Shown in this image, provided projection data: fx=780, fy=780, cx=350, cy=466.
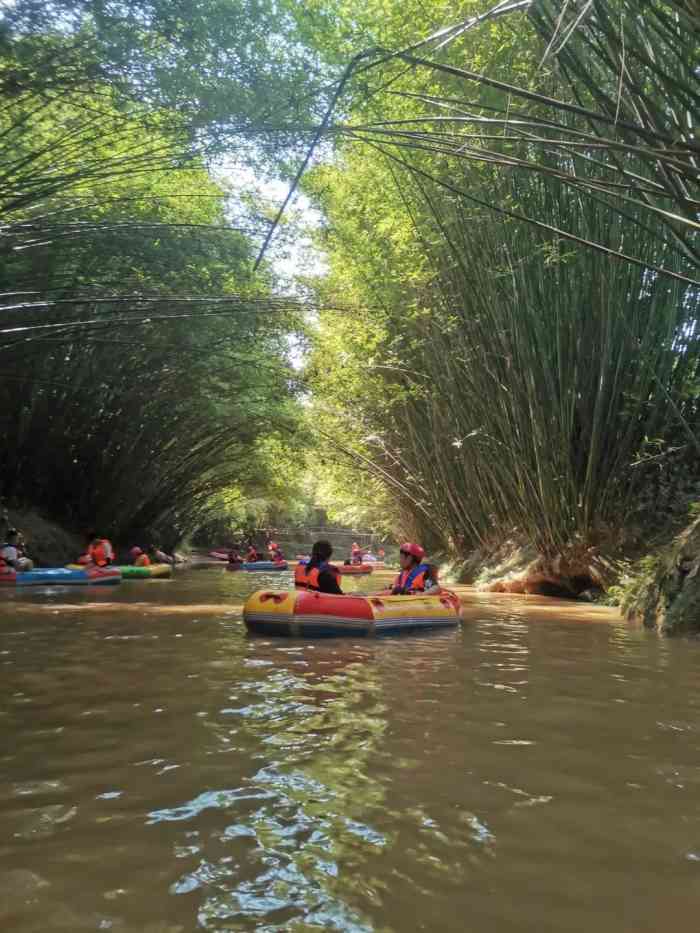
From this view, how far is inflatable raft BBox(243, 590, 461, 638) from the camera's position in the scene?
5727mm

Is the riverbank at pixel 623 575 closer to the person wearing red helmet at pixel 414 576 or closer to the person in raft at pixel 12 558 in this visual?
the person wearing red helmet at pixel 414 576

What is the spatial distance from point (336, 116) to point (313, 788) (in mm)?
4897

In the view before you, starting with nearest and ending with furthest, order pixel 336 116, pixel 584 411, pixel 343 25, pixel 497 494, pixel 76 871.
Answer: pixel 76 871
pixel 336 116
pixel 343 25
pixel 584 411
pixel 497 494

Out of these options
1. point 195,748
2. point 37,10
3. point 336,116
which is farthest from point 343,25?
point 195,748

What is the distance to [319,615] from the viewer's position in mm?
5785

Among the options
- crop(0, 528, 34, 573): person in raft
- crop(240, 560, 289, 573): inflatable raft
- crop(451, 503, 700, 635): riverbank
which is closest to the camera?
crop(451, 503, 700, 635): riverbank

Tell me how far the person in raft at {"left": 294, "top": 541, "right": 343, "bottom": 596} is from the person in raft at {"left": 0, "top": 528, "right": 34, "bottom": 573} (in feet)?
16.1

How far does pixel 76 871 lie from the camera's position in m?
1.77

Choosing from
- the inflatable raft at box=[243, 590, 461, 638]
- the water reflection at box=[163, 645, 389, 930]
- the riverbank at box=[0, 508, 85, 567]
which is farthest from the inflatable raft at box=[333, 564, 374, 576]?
the water reflection at box=[163, 645, 389, 930]

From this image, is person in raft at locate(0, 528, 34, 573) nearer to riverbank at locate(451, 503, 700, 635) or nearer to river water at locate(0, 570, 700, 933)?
river water at locate(0, 570, 700, 933)

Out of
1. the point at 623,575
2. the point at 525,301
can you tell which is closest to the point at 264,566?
the point at 623,575

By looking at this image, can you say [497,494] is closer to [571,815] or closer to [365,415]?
[365,415]

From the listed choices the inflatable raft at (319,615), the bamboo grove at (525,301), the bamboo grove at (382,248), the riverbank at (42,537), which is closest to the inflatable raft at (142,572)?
the riverbank at (42,537)

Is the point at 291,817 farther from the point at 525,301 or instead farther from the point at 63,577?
the point at 63,577
